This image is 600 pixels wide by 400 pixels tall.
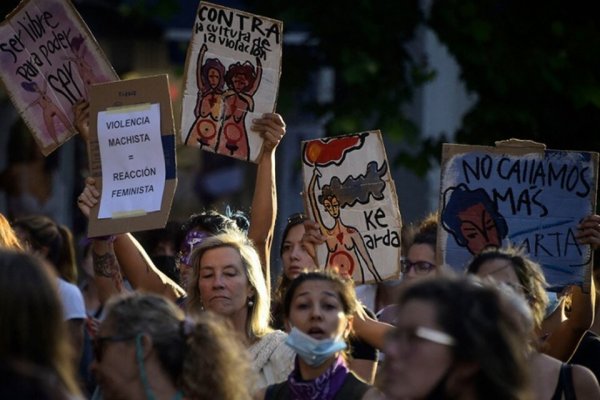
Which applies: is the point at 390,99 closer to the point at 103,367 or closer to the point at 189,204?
the point at 189,204

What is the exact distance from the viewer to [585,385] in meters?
5.00

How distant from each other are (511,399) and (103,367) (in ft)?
3.94

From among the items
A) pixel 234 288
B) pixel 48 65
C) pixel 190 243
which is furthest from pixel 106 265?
pixel 48 65

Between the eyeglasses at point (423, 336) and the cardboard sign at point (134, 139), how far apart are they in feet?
8.32

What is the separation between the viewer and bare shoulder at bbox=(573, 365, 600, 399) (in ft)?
16.3

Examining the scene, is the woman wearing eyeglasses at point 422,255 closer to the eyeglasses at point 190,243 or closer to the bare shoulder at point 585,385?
the eyeglasses at point 190,243

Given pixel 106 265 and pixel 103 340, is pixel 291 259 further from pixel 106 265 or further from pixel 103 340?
pixel 103 340

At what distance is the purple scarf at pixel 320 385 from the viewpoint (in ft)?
17.0

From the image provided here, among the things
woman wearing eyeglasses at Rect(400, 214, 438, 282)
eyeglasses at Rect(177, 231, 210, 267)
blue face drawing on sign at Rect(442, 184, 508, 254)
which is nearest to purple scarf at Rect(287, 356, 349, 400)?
blue face drawing on sign at Rect(442, 184, 508, 254)

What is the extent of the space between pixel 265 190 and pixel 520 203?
1.13 metres

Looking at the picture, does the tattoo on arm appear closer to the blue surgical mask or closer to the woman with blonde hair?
the woman with blonde hair

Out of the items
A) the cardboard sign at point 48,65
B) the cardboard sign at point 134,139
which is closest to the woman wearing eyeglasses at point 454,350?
the cardboard sign at point 134,139

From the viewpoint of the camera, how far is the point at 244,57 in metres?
6.59

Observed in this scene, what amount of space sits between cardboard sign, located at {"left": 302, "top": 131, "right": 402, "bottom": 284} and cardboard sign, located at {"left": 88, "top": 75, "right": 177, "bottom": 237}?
2.39ft
